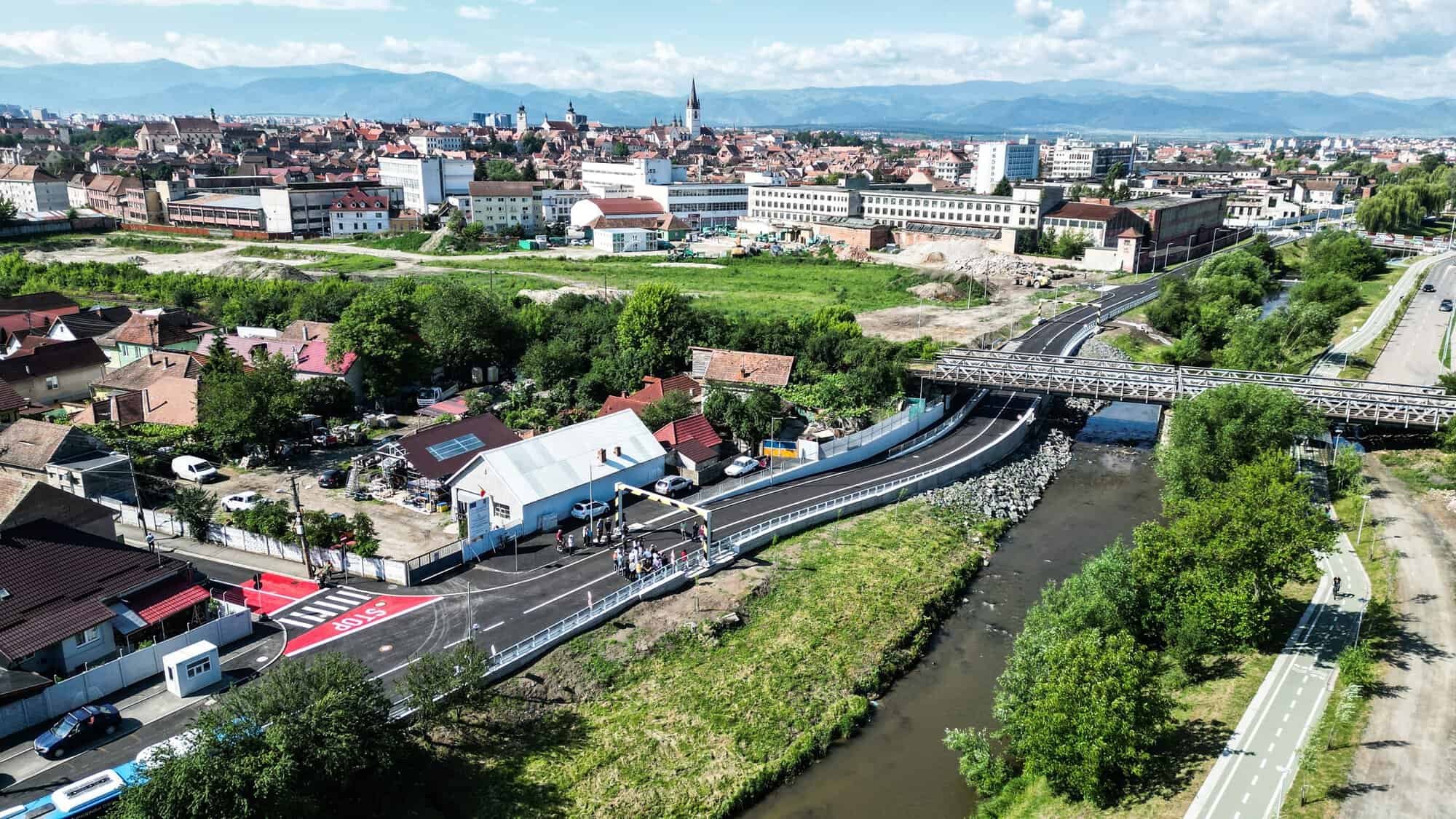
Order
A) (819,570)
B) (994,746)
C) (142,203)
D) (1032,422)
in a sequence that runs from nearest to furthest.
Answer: (994,746), (819,570), (1032,422), (142,203)

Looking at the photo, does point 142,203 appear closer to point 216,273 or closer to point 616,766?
point 216,273

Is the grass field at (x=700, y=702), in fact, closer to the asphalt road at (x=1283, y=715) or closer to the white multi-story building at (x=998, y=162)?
the asphalt road at (x=1283, y=715)

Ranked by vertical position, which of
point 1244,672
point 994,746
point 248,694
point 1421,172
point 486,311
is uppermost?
point 1421,172

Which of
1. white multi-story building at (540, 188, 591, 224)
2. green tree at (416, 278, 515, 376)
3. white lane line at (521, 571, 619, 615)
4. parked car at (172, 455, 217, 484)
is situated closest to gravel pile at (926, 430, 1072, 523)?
white lane line at (521, 571, 619, 615)

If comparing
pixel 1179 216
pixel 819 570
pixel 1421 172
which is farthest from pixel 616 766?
pixel 1421 172

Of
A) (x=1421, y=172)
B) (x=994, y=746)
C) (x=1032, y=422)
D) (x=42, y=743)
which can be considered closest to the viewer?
(x=42, y=743)

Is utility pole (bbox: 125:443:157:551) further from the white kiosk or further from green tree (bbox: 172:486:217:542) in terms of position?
the white kiosk

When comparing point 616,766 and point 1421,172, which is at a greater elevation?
point 1421,172
